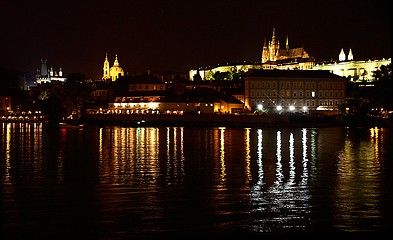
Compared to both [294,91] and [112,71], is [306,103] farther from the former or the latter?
[112,71]

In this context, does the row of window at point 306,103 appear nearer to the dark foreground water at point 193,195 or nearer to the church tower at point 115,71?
the dark foreground water at point 193,195

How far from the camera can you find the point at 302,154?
82.8 ft

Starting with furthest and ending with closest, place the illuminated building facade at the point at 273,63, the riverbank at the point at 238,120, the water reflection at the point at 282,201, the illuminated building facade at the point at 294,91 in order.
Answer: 1. the illuminated building facade at the point at 273,63
2. the illuminated building facade at the point at 294,91
3. the riverbank at the point at 238,120
4. the water reflection at the point at 282,201

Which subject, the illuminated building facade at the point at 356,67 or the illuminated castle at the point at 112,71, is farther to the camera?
the illuminated castle at the point at 112,71

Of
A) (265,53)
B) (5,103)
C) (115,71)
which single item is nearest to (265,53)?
(265,53)

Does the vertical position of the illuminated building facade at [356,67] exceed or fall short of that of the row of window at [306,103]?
it exceeds it

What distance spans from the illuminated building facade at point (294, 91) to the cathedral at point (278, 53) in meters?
46.3

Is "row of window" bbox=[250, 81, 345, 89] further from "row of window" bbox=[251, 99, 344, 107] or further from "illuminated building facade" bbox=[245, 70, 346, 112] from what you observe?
"row of window" bbox=[251, 99, 344, 107]

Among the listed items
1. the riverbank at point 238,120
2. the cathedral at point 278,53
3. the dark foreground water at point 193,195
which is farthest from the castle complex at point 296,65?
the dark foreground water at point 193,195

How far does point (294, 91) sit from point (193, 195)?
4992 centimetres

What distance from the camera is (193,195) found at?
1386 centimetres

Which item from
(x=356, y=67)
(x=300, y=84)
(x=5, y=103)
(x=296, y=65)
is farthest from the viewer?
(x=296, y=65)

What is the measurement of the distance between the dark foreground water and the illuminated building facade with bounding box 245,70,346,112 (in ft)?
122

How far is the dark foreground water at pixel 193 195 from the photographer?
10.5 m
